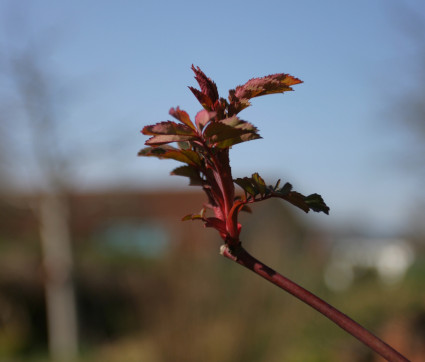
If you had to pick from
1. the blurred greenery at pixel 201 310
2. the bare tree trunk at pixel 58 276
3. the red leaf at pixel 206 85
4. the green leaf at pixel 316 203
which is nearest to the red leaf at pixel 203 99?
the red leaf at pixel 206 85

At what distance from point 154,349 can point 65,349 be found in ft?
12.6

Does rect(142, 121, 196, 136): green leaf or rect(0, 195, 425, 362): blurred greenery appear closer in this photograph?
rect(142, 121, 196, 136): green leaf

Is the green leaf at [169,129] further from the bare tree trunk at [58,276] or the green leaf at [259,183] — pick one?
the bare tree trunk at [58,276]

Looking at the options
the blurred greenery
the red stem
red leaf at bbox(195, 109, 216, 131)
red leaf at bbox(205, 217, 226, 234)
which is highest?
red leaf at bbox(195, 109, 216, 131)

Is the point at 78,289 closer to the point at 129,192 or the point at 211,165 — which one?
the point at 129,192

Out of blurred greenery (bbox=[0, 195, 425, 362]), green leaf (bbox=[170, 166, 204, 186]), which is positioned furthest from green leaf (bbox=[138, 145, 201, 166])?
blurred greenery (bbox=[0, 195, 425, 362])

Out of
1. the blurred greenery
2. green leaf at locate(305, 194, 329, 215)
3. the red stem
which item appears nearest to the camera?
the red stem

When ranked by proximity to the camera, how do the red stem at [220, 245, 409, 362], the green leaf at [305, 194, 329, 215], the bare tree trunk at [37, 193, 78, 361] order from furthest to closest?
the bare tree trunk at [37, 193, 78, 361], the green leaf at [305, 194, 329, 215], the red stem at [220, 245, 409, 362]

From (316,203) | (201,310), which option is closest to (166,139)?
(316,203)

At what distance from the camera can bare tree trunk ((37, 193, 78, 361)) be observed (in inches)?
344

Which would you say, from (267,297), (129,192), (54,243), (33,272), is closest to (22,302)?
(33,272)

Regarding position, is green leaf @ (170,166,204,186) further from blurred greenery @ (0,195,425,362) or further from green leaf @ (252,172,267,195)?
blurred greenery @ (0,195,425,362)

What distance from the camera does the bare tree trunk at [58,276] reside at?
8.73m

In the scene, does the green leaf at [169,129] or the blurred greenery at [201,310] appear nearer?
the green leaf at [169,129]
